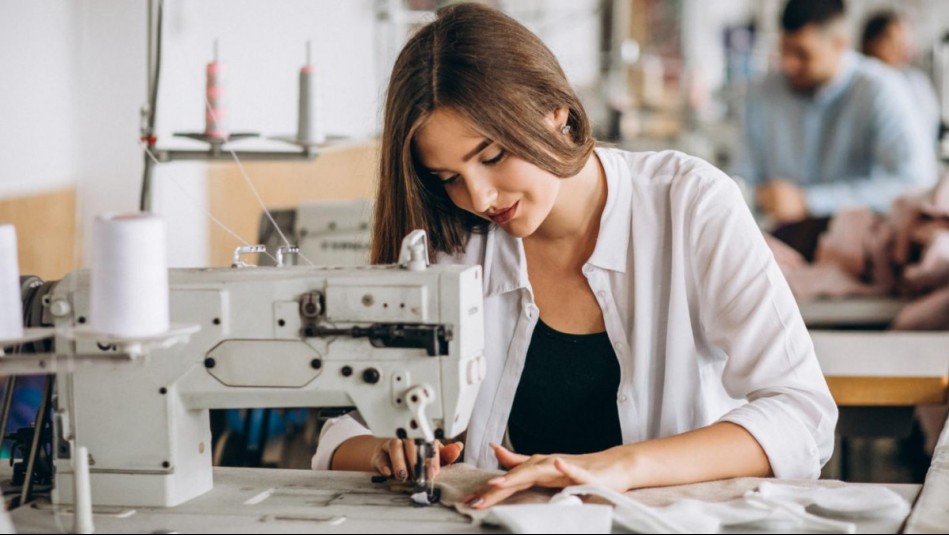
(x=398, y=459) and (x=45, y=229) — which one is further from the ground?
(x=45, y=229)

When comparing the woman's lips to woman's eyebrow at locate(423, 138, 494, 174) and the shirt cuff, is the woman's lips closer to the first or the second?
woman's eyebrow at locate(423, 138, 494, 174)

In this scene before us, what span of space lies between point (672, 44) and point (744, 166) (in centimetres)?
415

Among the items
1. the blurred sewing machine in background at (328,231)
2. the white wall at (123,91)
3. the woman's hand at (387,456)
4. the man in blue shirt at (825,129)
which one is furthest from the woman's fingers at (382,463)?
the man in blue shirt at (825,129)

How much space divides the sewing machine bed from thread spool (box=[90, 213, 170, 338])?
290 millimetres

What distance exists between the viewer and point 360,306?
61.1 inches

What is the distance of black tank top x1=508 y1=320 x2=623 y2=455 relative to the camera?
77.4 inches

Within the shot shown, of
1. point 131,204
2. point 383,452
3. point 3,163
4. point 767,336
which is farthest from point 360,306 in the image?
point 131,204

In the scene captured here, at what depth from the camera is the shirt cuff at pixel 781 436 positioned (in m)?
1.68

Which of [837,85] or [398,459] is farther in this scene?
[837,85]

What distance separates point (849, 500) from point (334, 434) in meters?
0.79

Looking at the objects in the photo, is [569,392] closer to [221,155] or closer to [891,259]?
[221,155]

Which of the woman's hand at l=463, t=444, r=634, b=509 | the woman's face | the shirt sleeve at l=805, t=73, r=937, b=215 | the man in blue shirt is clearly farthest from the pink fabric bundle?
the woman's hand at l=463, t=444, r=634, b=509

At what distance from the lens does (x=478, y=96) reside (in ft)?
5.61

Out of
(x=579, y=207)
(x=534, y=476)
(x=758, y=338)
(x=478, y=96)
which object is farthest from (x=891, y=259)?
(x=534, y=476)
